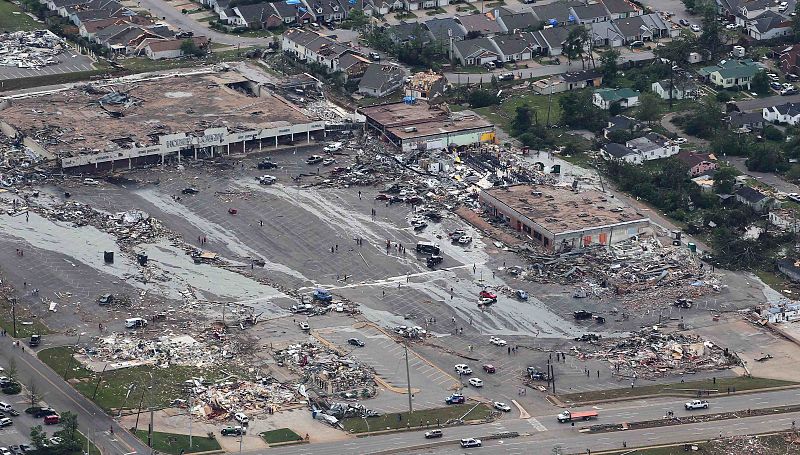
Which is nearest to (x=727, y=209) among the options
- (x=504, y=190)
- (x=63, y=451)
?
(x=504, y=190)

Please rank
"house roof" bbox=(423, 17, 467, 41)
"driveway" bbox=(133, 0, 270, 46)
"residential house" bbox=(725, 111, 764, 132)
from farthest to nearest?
"driveway" bbox=(133, 0, 270, 46), "house roof" bbox=(423, 17, 467, 41), "residential house" bbox=(725, 111, 764, 132)

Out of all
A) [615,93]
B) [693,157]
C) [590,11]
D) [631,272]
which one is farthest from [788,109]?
[631,272]

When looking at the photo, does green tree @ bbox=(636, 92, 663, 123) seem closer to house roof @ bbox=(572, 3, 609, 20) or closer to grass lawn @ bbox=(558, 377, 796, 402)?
house roof @ bbox=(572, 3, 609, 20)

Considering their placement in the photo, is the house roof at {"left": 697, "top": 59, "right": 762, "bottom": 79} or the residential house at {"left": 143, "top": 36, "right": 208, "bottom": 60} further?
the residential house at {"left": 143, "top": 36, "right": 208, "bottom": 60}

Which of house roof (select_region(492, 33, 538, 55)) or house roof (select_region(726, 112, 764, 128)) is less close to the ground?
house roof (select_region(726, 112, 764, 128))

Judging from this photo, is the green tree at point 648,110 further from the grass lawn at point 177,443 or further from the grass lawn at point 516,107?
the grass lawn at point 177,443

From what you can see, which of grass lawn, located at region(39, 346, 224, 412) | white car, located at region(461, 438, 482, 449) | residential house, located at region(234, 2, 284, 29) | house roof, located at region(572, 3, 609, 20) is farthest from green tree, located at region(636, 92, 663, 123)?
white car, located at region(461, 438, 482, 449)

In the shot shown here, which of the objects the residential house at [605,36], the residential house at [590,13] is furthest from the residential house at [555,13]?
the residential house at [605,36]
